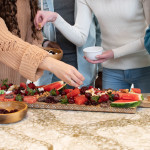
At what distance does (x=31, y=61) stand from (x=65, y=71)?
207 millimetres

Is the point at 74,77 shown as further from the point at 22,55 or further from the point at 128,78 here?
the point at 128,78

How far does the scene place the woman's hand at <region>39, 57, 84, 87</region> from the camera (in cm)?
172

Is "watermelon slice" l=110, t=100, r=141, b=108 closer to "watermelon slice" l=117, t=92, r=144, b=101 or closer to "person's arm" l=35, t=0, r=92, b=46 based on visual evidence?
"watermelon slice" l=117, t=92, r=144, b=101

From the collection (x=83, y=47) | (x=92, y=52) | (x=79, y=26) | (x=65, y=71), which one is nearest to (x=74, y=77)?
(x=65, y=71)

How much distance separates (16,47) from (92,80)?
4.62 ft

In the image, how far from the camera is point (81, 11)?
2.70 meters

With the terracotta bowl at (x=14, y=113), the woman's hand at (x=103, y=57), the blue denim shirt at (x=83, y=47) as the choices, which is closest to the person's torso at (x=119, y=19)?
the woman's hand at (x=103, y=57)

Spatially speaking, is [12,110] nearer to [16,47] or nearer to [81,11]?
[16,47]

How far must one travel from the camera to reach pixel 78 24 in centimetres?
275

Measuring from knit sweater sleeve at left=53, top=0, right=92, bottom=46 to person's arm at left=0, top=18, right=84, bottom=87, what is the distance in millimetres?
910

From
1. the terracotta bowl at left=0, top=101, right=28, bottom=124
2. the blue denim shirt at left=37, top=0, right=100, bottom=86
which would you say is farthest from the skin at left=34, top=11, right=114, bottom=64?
the terracotta bowl at left=0, top=101, right=28, bottom=124

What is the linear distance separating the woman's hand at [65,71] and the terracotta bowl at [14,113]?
263 mm

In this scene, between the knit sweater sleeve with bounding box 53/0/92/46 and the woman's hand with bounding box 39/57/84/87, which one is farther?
the knit sweater sleeve with bounding box 53/0/92/46

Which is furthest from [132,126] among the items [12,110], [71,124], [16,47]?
[16,47]
